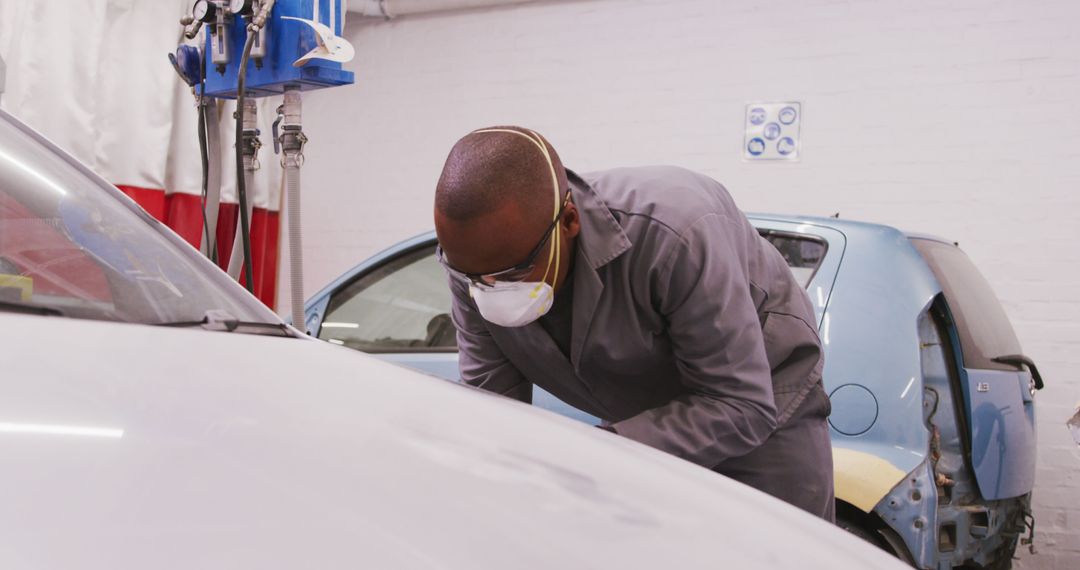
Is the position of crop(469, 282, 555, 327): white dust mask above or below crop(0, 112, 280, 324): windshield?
below

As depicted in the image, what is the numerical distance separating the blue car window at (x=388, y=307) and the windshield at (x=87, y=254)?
2251 millimetres

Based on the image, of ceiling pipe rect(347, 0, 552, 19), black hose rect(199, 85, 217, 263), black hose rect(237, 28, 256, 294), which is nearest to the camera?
black hose rect(237, 28, 256, 294)

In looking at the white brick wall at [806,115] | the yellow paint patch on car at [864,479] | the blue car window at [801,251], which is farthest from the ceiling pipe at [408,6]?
the yellow paint patch on car at [864,479]

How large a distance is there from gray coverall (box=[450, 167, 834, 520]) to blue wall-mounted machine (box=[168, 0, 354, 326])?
2.21ft

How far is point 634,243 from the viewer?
1.53 m

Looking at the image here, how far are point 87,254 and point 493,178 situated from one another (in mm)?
558

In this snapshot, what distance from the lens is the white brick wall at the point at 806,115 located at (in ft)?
15.5

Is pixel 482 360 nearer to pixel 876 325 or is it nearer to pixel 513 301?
pixel 513 301

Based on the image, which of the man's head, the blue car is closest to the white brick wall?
the blue car

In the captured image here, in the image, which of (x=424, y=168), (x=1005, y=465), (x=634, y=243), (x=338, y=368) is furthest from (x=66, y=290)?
(x=424, y=168)

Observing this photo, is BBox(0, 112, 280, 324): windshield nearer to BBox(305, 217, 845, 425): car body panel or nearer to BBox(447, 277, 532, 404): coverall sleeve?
BBox(447, 277, 532, 404): coverall sleeve

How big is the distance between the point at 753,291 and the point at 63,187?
1.10 m

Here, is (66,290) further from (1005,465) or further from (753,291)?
(1005,465)

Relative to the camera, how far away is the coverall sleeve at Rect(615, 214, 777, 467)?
1446 millimetres
